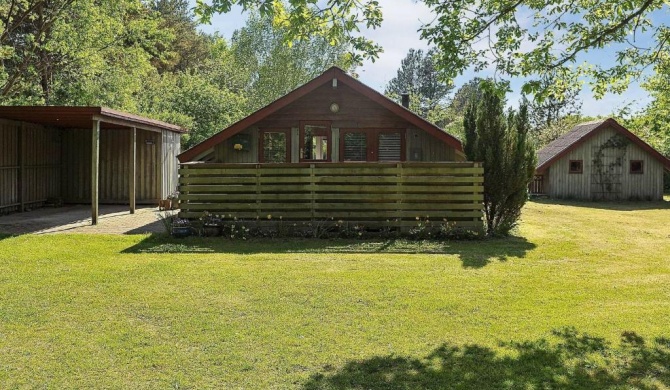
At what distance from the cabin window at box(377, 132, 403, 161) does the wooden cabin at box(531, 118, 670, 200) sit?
44.9 feet

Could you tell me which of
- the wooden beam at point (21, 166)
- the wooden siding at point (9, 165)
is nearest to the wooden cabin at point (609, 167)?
the wooden beam at point (21, 166)

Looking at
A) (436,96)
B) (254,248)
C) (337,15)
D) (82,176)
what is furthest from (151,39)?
(436,96)

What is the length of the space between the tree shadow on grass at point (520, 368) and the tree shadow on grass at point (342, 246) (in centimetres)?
415

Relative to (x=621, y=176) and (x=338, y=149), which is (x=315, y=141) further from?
(x=621, y=176)

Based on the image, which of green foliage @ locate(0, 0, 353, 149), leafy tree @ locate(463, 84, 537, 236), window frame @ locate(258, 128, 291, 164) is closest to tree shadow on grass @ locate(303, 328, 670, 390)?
leafy tree @ locate(463, 84, 537, 236)

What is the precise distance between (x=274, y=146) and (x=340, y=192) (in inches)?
177

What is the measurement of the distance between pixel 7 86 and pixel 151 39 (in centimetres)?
654

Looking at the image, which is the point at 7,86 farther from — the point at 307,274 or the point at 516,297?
the point at 516,297

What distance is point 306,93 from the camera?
1524 cm

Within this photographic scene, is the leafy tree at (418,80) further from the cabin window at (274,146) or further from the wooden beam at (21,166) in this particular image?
the wooden beam at (21,166)

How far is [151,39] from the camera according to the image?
25.3 meters

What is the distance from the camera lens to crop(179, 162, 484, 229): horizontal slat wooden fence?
11.9m

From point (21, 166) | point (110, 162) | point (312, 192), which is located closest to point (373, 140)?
point (312, 192)

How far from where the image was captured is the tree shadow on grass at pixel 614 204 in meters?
22.2
